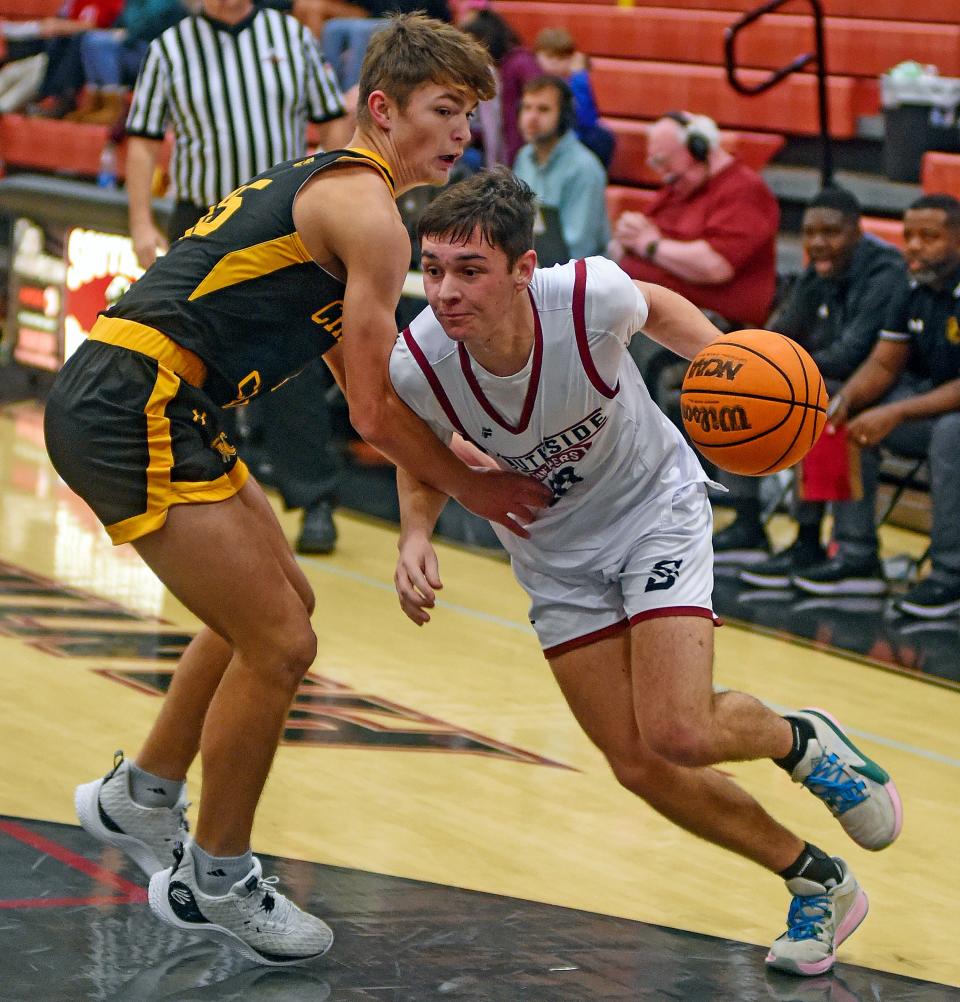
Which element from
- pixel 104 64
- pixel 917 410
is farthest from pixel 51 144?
pixel 917 410

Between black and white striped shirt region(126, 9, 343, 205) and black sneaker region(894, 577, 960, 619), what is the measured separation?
122 inches

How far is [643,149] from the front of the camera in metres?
10.6

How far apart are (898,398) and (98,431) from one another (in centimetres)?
451

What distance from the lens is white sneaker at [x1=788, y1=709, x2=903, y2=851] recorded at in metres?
3.70

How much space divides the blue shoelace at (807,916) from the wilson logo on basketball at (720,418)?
0.99m

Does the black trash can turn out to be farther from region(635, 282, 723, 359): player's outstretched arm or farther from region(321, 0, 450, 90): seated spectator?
region(635, 282, 723, 359): player's outstretched arm

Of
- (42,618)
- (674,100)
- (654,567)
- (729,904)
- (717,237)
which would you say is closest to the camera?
(654,567)

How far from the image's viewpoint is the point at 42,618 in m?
Answer: 6.13

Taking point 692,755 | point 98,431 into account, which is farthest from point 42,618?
point 692,755

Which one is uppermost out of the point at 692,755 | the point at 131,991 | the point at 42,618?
the point at 692,755

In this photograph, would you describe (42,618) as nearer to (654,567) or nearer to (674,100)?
(654,567)

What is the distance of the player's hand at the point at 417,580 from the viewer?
340 centimetres

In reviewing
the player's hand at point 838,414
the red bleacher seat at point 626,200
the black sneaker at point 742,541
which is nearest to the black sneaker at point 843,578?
the black sneaker at point 742,541

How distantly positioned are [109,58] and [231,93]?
6.76 m
